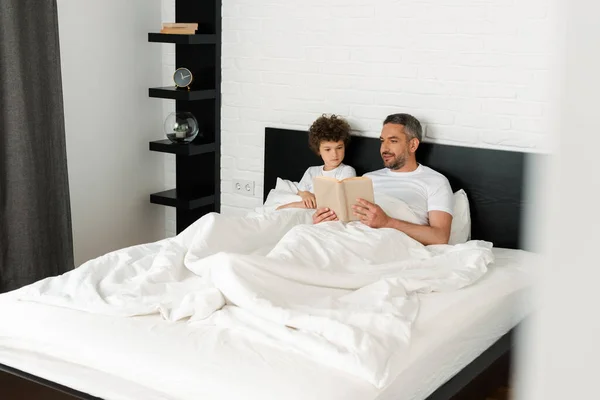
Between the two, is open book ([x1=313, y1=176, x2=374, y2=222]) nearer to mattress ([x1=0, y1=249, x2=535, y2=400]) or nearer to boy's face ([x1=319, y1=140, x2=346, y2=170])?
boy's face ([x1=319, y1=140, x2=346, y2=170])

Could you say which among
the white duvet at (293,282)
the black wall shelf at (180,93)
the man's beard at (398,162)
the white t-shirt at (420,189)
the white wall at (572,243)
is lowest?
the white duvet at (293,282)

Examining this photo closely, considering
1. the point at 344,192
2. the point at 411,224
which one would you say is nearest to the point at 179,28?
the point at 344,192

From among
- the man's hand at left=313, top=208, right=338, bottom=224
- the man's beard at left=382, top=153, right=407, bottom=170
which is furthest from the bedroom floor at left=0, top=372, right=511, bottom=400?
the man's beard at left=382, top=153, right=407, bottom=170

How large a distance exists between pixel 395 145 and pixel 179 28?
1.49m

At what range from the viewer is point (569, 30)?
20cm

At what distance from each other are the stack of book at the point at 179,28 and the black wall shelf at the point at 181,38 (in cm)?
5

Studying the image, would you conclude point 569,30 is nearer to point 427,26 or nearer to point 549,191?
point 549,191

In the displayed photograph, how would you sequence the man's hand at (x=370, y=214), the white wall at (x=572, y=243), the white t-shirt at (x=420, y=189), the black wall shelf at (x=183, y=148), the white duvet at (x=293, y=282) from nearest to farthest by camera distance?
the white wall at (x=572, y=243)
the white duvet at (x=293, y=282)
the man's hand at (x=370, y=214)
the white t-shirt at (x=420, y=189)
the black wall shelf at (x=183, y=148)

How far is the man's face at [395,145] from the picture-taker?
11.8ft

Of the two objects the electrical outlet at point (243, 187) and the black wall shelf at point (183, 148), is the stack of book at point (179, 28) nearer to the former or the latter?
the black wall shelf at point (183, 148)

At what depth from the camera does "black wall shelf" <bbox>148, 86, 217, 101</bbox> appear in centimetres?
419

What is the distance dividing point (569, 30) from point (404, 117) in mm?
3462

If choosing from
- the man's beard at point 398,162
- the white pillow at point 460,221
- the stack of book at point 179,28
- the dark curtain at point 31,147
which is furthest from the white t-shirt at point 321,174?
the dark curtain at point 31,147

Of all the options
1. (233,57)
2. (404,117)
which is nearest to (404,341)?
(404,117)
